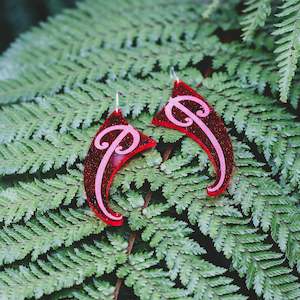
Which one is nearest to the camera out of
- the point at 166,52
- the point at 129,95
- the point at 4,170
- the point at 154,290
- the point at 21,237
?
the point at 154,290

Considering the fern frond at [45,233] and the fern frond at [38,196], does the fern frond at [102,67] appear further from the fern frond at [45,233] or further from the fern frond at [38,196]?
the fern frond at [45,233]

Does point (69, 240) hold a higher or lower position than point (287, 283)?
lower

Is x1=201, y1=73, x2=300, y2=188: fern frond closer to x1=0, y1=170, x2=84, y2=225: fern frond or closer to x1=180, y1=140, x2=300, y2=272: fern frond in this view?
x1=180, y1=140, x2=300, y2=272: fern frond

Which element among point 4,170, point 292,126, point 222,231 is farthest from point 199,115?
point 4,170

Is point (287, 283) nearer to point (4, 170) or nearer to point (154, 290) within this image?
point (154, 290)

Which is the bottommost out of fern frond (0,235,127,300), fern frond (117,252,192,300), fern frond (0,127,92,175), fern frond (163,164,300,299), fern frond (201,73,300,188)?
fern frond (0,235,127,300)

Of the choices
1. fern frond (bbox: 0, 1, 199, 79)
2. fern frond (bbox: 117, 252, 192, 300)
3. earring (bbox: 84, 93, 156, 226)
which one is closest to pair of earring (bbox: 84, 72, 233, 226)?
earring (bbox: 84, 93, 156, 226)
